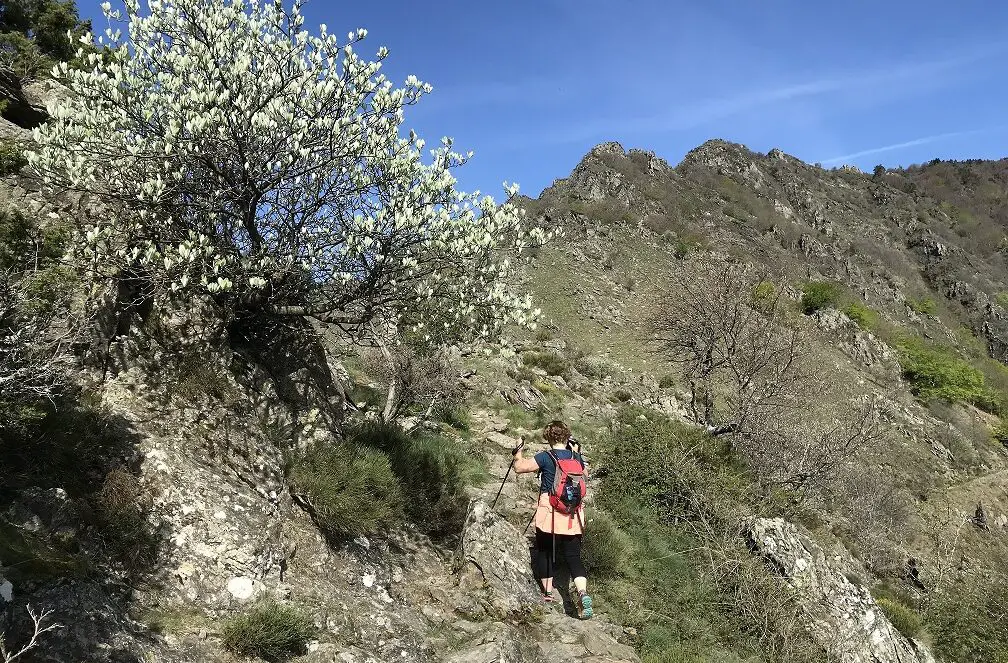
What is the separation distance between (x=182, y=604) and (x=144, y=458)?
64.8 inches

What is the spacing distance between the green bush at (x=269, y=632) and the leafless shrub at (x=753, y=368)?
11.5 metres

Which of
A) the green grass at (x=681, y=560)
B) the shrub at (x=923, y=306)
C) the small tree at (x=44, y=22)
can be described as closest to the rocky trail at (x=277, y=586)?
the green grass at (x=681, y=560)

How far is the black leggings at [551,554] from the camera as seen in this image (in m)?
7.39

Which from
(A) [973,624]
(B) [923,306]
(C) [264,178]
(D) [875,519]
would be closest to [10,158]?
(C) [264,178]

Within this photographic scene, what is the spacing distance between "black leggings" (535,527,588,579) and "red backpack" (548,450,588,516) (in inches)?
16.1

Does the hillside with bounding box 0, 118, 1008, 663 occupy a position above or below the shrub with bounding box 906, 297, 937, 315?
below

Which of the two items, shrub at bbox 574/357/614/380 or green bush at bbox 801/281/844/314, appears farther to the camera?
green bush at bbox 801/281/844/314

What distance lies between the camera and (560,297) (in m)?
32.8

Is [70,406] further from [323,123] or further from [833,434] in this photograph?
[833,434]

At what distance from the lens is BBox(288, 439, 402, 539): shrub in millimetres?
6668

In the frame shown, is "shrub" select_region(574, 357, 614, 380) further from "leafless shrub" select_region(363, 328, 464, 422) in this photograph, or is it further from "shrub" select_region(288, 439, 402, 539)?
"shrub" select_region(288, 439, 402, 539)

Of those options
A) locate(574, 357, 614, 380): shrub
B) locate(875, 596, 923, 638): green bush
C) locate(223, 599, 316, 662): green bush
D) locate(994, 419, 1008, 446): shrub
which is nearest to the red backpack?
locate(223, 599, 316, 662): green bush

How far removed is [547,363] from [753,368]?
31.6 ft

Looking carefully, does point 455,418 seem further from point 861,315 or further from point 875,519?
point 861,315
